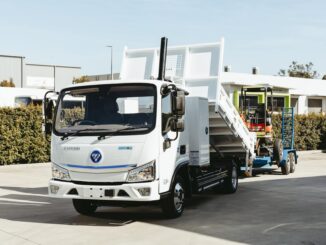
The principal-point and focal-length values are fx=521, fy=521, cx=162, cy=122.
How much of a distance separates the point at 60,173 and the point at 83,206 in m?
1.14

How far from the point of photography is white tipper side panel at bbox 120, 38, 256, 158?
34.4ft

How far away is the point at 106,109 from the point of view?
28.9 ft

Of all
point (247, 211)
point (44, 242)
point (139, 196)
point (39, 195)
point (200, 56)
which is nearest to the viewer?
point (44, 242)

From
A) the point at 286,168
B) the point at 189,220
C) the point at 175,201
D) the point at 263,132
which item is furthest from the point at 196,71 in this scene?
the point at 286,168

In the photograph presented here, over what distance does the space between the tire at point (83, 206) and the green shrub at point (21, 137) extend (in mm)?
9803

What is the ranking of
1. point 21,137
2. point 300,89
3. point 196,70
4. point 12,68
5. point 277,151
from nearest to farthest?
point 196,70 → point 277,151 → point 21,137 → point 300,89 → point 12,68

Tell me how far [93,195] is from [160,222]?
4.38 ft

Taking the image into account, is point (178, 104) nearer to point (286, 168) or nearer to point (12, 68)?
point (286, 168)

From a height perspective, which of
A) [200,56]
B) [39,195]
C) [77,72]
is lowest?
[39,195]

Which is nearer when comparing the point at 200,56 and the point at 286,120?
the point at 200,56

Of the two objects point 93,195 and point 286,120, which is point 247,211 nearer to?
point 93,195

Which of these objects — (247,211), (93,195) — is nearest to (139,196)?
(93,195)

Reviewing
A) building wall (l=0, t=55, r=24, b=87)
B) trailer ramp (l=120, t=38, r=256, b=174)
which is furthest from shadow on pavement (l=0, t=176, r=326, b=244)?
building wall (l=0, t=55, r=24, b=87)

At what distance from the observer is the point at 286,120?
1889 centimetres
